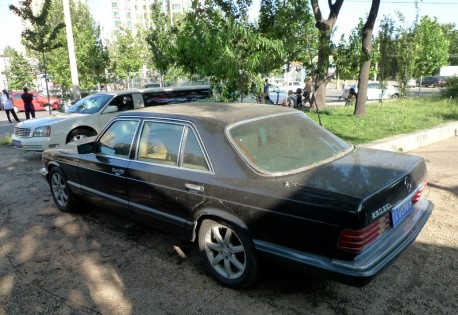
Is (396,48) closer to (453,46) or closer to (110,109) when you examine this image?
(110,109)

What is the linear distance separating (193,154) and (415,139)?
6.97 metres

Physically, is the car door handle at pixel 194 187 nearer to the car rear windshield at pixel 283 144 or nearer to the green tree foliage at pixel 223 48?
the car rear windshield at pixel 283 144

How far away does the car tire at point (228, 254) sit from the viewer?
302 cm

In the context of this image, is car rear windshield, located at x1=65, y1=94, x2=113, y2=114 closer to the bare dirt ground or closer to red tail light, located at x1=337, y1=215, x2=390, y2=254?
the bare dirt ground

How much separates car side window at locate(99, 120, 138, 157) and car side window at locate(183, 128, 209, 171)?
88 cm

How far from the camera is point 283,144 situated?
3.41 m

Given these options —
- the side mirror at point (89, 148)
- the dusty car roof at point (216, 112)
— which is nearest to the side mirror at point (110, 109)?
the side mirror at point (89, 148)

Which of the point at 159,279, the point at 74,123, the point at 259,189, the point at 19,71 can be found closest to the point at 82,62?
the point at 74,123

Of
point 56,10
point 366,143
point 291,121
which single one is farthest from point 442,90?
point 56,10

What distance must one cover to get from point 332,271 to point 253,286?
0.90 meters

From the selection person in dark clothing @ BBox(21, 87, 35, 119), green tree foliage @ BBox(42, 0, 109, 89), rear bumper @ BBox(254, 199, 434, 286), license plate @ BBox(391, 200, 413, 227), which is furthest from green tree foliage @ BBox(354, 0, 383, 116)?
green tree foliage @ BBox(42, 0, 109, 89)

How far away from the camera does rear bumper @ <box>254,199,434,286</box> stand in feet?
8.18

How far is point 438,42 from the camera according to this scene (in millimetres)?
44250

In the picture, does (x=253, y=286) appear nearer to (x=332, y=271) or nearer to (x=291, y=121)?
(x=332, y=271)
